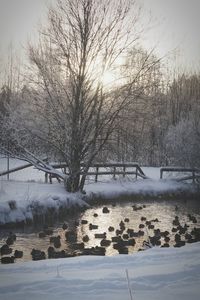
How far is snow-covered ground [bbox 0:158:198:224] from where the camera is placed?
42.1 feet

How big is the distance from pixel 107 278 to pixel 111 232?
588cm

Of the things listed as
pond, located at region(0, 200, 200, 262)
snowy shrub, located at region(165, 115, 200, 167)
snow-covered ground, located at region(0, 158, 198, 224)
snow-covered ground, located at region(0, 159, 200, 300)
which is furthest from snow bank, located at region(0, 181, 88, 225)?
snowy shrub, located at region(165, 115, 200, 167)

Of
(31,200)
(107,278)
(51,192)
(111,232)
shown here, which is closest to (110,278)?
(107,278)

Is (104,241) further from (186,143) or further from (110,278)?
(186,143)

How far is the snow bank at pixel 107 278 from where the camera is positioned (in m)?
5.53

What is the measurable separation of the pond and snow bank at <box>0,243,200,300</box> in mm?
1740

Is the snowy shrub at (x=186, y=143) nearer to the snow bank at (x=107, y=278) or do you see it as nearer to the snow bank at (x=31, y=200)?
the snow bank at (x=31, y=200)

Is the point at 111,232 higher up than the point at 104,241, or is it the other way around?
the point at 104,241

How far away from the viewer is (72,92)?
1655 cm

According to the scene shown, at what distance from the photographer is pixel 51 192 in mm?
15367

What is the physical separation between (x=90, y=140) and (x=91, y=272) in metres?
10.4

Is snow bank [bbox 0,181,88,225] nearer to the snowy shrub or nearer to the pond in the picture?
the pond

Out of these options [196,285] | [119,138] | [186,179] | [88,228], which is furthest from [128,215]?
[196,285]

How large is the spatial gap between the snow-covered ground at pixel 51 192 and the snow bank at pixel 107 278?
5667 millimetres
